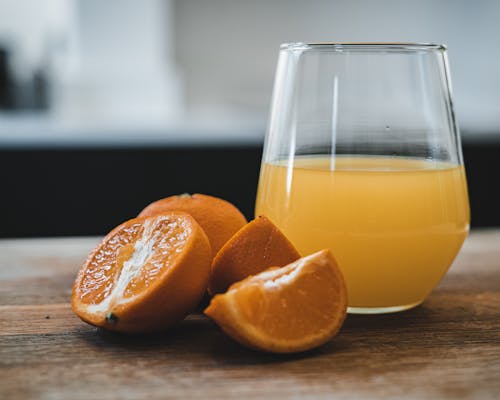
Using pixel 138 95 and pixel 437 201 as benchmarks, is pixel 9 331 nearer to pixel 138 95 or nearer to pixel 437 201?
pixel 437 201

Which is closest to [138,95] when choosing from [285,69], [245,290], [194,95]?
[194,95]

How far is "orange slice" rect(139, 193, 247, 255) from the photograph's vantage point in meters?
0.75

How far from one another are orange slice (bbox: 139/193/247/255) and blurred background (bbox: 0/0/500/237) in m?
1.22

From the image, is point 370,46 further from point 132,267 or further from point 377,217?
point 132,267

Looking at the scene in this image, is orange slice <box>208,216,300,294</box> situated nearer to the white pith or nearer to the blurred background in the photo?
the white pith

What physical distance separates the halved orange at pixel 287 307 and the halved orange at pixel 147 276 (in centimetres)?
5

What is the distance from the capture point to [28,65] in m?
2.72

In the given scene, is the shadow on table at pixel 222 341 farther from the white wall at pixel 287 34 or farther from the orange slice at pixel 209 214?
the white wall at pixel 287 34

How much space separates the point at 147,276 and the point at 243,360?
0.37ft

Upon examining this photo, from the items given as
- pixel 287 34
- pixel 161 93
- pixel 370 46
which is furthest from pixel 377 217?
pixel 287 34

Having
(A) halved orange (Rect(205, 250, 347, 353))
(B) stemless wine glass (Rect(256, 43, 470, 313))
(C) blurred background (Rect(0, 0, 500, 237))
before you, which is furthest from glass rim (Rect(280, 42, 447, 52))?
(C) blurred background (Rect(0, 0, 500, 237))

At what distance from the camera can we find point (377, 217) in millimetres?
711

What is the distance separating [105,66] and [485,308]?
2011mm

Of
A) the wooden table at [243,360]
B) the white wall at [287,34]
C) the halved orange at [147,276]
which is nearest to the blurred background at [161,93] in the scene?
the white wall at [287,34]
